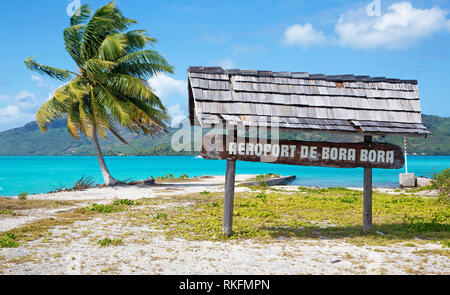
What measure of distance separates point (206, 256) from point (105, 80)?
17.2 metres

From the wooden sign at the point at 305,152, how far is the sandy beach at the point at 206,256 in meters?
1.83

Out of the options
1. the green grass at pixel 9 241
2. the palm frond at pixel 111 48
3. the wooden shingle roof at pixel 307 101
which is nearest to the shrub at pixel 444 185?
the wooden shingle roof at pixel 307 101

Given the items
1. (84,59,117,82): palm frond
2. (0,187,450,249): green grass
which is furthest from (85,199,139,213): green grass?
(84,59,117,82): palm frond

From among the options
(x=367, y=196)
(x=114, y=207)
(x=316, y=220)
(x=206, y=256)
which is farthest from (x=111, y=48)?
(x=206, y=256)

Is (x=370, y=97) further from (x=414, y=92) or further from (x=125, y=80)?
(x=125, y=80)

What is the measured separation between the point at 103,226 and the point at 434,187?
1733 centimetres

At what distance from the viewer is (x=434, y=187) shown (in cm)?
1989

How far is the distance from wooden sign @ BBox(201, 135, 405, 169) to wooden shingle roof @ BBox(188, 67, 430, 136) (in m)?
0.57

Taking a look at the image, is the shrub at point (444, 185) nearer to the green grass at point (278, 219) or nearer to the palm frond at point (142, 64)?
the green grass at point (278, 219)

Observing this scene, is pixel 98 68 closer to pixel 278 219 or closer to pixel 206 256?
pixel 278 219

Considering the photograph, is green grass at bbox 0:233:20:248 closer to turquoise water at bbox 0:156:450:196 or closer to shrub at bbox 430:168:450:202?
shrub at bbox 430:168:450:202

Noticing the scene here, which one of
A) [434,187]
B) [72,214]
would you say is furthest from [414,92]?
[434,187]

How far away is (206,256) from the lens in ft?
23.5

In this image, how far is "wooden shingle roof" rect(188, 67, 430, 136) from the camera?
325 inches
